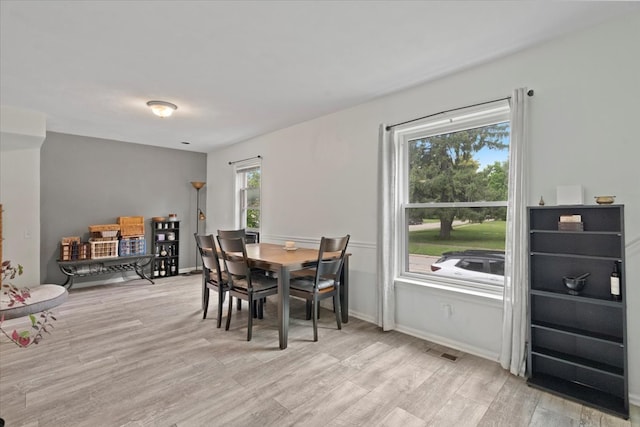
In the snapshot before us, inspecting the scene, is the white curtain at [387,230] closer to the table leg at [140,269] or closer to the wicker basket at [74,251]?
the table leg at [140,269]

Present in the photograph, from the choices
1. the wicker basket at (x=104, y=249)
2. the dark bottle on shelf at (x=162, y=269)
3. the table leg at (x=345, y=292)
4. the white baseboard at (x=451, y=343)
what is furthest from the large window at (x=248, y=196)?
the white baseboard at (x=451, y=343)

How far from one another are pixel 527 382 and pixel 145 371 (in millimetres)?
2965

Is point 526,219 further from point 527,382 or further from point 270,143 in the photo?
point 270,143

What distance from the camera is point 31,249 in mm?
4574

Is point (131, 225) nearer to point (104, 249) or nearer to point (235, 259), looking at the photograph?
point (104, 249)

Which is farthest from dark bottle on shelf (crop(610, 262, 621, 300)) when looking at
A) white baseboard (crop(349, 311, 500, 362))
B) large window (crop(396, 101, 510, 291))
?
white baseboard (crop(349, 311, 500, 362))

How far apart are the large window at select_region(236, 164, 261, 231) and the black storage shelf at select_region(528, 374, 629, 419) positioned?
4.47 metres

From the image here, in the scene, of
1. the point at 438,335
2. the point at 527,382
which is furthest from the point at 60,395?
the point at 527,382

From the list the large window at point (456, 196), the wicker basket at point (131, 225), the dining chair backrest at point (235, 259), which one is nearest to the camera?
the large window at point (456, 196)

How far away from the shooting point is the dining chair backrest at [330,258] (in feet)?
10.3

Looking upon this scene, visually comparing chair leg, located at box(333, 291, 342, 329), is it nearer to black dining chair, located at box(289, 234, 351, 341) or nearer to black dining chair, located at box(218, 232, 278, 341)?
black dining chair, located at box(289, 234, 351, 341)

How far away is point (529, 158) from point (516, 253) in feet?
2.55

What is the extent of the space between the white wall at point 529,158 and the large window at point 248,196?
2.90 feet

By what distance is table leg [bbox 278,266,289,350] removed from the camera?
2.95 m
